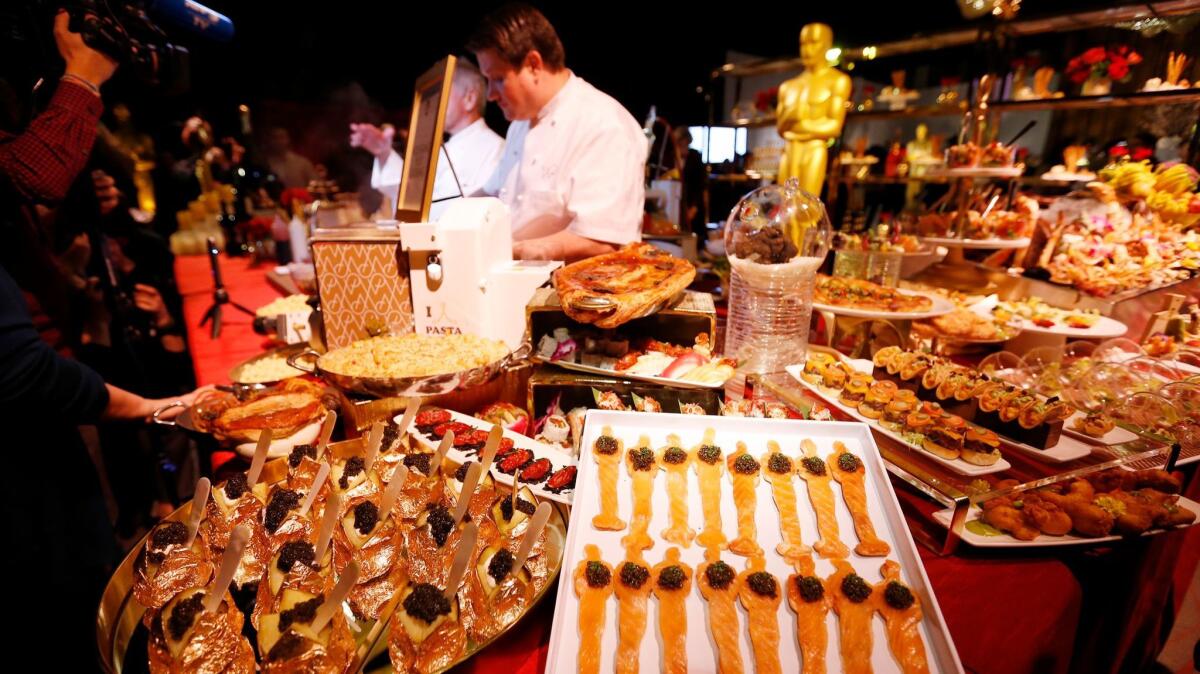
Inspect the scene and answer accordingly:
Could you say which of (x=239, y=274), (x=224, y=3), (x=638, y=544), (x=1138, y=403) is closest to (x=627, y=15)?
(x=224, y=3)

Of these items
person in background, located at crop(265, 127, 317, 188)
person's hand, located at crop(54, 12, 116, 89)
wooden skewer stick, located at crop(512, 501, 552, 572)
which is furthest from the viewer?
person in background, located at crop(265, 127, 317, 188)

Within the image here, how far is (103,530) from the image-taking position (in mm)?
2205

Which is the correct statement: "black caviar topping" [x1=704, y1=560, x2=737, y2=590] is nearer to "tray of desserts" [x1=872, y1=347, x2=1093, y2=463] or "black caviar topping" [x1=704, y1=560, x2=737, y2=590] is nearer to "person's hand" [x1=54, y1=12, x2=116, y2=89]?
"tray of desserts" [x1=872, y1=347, x2=1093, y2=463]

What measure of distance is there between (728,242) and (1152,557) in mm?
1647

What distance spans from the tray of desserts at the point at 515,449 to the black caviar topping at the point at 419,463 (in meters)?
0.08

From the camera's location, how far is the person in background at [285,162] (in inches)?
332

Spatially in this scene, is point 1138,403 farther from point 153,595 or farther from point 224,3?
point 224,3

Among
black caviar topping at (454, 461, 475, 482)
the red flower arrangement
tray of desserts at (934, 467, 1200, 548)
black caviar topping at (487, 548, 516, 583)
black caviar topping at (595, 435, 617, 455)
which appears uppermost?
the red flower arrangement

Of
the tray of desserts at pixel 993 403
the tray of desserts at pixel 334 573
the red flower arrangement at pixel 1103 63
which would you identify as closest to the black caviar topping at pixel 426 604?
the tray of desserts at pixel 334 573

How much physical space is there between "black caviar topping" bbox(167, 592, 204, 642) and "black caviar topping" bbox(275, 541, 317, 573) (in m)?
0.13

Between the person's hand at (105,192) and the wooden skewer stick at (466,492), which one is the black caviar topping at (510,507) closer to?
the wooden skewer stick at (466,492)

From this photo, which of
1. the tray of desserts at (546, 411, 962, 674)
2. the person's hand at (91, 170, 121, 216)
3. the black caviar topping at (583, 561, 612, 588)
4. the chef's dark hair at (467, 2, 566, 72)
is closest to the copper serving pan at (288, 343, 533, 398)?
the tray of desserts at (546, 411, 962, 674)

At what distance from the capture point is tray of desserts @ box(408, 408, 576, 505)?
4.64 feet

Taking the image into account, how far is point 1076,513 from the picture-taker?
4.65ft
